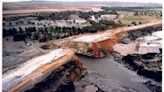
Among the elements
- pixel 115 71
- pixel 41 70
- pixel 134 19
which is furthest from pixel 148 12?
pixel 41 70

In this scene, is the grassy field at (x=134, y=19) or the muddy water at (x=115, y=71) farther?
the grassy field at (x=134, y=19)

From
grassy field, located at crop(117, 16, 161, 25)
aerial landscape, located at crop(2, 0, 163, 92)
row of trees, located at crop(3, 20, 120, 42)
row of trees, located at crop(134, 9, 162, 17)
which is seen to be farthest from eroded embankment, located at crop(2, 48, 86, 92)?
row of trees, located at crop(134, 9, 162, 17)

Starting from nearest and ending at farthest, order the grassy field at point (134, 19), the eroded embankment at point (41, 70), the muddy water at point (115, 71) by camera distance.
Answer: the eroded embankment at point (41, 70) → the muddy water at point (115, 71) → the grassy field at point (134, 19)

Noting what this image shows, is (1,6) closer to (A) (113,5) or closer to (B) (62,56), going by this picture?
(B) (62,56)

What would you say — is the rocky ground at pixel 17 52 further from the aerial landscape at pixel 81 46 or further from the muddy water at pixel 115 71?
the muddy water at pixel 115 71

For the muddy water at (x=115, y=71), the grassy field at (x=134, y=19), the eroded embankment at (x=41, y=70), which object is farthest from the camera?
the grassy field at (x=134, y=19)

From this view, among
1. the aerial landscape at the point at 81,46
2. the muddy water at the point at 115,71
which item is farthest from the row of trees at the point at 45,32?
the muddy water at the point at 115,71

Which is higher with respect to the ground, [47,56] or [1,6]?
[1,6]

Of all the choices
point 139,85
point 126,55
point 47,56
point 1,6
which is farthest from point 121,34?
point 1,6
